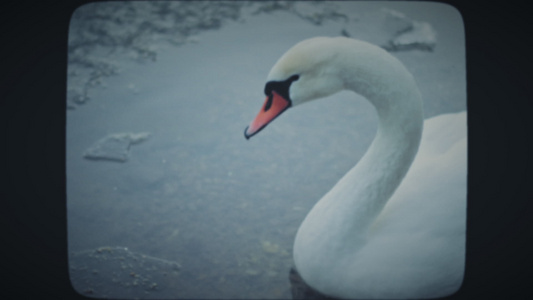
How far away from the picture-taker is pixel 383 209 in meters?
1.50

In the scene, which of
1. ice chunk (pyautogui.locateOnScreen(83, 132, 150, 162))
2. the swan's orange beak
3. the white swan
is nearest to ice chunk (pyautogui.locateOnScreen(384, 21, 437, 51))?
the white swan

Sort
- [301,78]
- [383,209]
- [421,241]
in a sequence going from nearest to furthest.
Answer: [301,78]
[421,241]
[383,209]

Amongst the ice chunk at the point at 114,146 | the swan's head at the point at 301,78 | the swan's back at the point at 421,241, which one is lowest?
the swan's back at the point at 421,241

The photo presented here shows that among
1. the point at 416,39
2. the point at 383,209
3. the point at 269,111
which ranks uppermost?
the point at 416,39

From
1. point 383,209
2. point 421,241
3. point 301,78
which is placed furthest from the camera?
point 383,209

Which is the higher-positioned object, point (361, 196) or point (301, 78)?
point (301, 78)

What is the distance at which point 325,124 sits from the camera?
5.17 feet

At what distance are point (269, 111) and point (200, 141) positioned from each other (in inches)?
13.3

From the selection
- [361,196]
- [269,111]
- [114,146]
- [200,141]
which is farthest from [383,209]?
[114,146]

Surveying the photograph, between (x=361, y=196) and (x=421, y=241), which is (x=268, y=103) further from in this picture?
(x=421, y=241)

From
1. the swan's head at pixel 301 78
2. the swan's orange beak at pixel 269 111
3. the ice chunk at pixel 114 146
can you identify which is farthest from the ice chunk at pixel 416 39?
the ice chunk at pixel 114 146

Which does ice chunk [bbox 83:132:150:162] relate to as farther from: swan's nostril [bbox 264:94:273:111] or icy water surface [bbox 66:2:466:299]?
swan's nostril [bbox 264:94:273:111]

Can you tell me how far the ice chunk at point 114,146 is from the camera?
145cm

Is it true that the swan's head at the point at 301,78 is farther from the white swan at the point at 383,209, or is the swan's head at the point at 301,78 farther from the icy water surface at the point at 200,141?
the icy water surface at the point at 200,141
